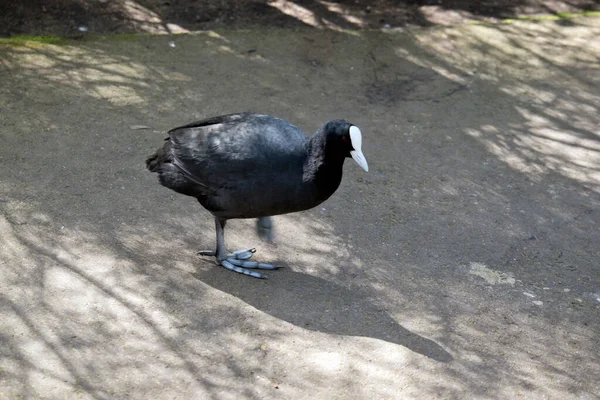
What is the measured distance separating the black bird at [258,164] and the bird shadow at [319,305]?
0.13 meters

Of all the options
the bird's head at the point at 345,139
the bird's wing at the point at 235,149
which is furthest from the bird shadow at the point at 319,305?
the bird's head at the point at 345,139

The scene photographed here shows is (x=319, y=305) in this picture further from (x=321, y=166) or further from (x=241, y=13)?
(x=241, y=13)

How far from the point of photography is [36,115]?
6.05 meters

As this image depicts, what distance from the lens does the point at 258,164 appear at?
14.2 feet

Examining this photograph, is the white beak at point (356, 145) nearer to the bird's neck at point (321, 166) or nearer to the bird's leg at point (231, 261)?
the bird's neck at point (321, 166)

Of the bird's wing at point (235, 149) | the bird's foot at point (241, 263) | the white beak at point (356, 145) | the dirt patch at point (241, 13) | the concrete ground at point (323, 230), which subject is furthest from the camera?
the dirt patch at point (241, 13)

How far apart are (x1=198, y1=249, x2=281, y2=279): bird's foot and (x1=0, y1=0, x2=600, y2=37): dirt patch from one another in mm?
3532

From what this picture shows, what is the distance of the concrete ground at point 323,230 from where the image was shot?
3.95 metres

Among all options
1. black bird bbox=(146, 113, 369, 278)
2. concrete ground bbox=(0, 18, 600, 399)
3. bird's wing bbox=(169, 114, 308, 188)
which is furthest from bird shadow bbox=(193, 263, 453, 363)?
bird's wing bbox=(169, 114, 308, 188)

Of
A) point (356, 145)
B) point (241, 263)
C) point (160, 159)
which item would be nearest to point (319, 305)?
point (241, 263)

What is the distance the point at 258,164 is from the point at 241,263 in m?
0.73

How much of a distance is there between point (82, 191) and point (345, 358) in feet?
7.80

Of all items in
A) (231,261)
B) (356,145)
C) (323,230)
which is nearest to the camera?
(356,145)

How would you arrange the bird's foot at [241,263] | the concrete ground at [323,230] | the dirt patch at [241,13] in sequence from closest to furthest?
1. the concrete ground at [323,230]
2. the bird's foot at [241,263]
3. the dirt patch at [241,13]
